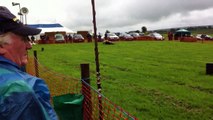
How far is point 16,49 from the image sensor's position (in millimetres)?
2287

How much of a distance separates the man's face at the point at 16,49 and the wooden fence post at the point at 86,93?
3.76 m

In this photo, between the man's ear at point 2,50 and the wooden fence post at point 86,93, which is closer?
the man's ear at point 2,50

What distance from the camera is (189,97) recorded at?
373 inches

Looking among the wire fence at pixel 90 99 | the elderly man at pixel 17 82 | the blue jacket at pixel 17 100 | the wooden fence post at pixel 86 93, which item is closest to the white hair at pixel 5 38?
the elderly man at pixel 17 82

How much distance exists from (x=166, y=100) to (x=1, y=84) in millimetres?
7624

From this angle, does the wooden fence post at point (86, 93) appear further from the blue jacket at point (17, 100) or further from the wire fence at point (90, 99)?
the blue jacket at point (17, 100)

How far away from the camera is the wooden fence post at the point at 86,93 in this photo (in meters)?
6.03

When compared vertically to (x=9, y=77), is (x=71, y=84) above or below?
below

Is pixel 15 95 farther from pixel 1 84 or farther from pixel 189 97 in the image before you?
pixel 189 97

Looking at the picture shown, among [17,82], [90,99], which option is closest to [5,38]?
[17,82]

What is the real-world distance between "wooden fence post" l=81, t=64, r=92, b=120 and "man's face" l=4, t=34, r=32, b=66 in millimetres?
3755

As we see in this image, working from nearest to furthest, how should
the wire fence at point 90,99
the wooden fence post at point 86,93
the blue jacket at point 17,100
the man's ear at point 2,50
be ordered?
the blue jacket at point 17,100 → the man's ear at point 2,50 → the wire fence at point 90,99 → the wooden fence post at point 86,93

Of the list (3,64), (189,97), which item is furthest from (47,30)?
(3,64)

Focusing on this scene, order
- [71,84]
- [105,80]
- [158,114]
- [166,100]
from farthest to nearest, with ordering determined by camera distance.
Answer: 1. [105,80]
2. [71,84]
3. [166,100]
4. [158,114]
